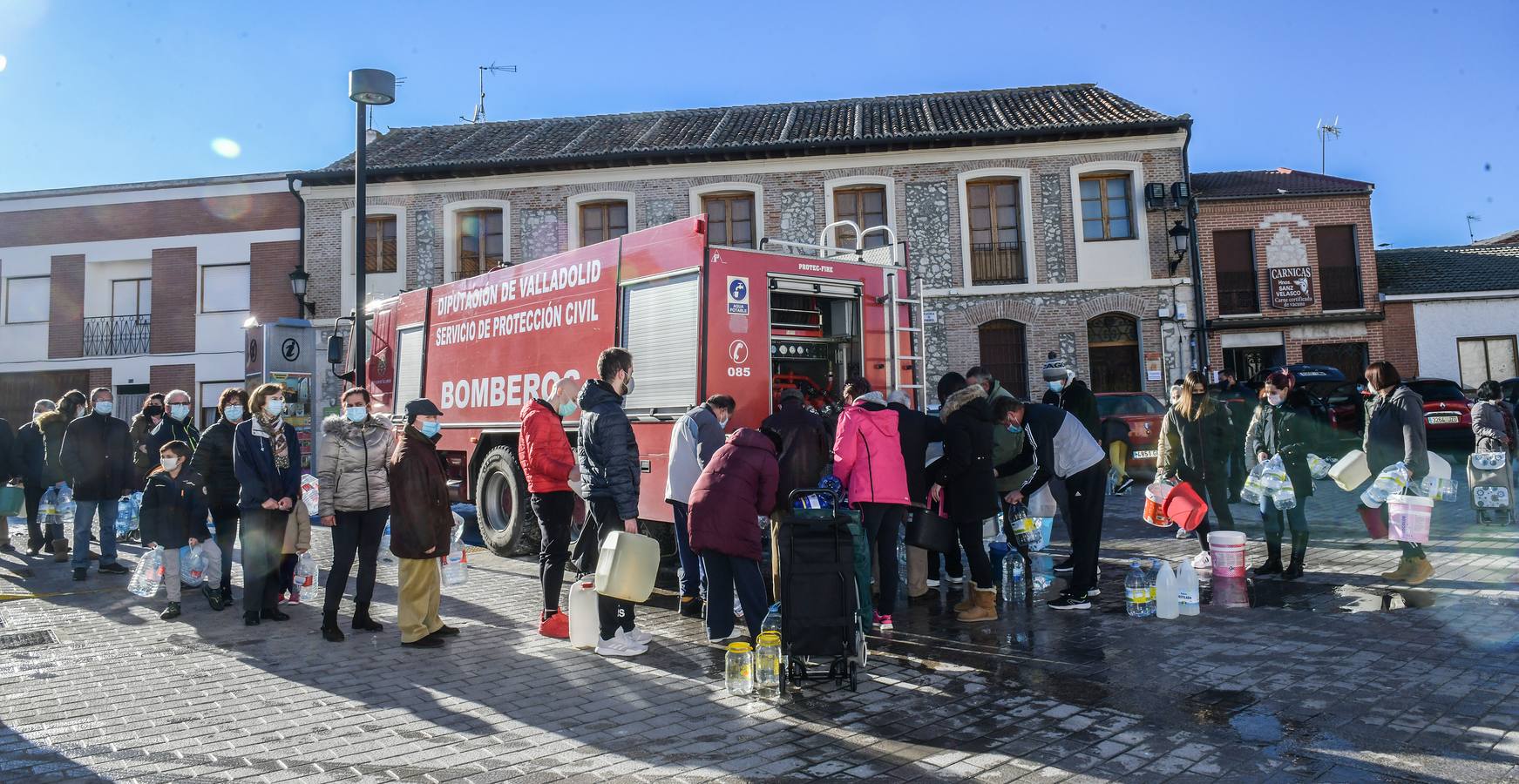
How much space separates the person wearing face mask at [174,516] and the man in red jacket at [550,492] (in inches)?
124

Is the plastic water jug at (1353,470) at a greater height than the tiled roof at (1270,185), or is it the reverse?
the tiled roof at (1270,185)

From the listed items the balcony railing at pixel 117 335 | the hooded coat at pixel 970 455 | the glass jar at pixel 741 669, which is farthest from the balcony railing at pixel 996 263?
the balcony railing at pixel 117 335

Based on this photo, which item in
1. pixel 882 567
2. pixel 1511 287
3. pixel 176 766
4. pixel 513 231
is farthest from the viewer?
pixel 1511 287

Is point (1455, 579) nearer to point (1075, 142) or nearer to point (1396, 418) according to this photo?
point (1396, 418)

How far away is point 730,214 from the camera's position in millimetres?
21109

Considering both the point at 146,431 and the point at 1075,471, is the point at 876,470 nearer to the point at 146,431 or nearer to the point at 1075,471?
the point at 1075,471

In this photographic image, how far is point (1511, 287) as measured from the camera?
79.1 feet

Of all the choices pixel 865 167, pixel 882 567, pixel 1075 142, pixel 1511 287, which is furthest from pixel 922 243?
pixel 1511 287

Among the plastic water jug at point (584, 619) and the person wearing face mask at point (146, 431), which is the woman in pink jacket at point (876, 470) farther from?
the person wearing face mask at point (146, 431)

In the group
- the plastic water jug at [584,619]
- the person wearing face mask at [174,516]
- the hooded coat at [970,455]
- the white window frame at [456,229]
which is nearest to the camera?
the plastic water jug at [584,619]

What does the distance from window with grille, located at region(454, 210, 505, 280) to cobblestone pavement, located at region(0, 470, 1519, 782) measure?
50.4ft

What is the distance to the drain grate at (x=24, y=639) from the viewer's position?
20.9 feet

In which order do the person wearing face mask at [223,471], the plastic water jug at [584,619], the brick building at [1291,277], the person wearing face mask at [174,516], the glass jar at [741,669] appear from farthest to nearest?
the brick building at [1291,277] < the person wearing face mask at [174,516] < the person wearing face mask at [223,471] < the plastic water jug at [584,619] < the glass jar at [741,669]

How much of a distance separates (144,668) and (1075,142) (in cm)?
1919
